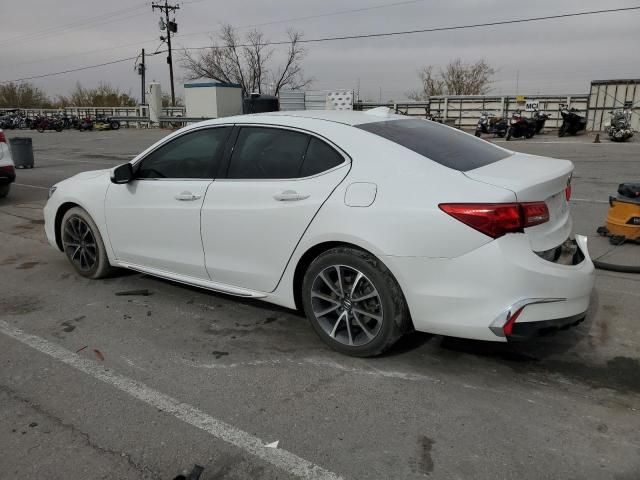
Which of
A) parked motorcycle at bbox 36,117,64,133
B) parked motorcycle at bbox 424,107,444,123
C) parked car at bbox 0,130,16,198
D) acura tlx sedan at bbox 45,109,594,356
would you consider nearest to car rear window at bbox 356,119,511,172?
acura tlx sedan at bbox 45,109,594,356

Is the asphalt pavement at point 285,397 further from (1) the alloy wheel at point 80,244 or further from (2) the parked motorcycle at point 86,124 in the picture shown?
(2) the parked motorcycle at point 86,124

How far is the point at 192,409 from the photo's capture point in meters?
3.00

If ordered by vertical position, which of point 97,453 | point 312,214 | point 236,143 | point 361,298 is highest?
point 236,143

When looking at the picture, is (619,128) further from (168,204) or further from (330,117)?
(168,204)

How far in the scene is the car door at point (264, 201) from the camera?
139 inches

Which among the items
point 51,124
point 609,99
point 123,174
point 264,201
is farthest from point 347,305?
point 51,124

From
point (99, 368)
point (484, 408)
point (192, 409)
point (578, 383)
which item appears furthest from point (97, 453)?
point (578, 383)

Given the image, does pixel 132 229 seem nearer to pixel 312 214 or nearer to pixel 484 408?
pixel 312 214

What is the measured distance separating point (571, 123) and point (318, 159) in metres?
22.9

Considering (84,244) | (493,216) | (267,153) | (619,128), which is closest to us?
(493,216)

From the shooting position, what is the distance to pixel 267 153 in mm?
3850

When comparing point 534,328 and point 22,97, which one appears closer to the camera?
point 534,328

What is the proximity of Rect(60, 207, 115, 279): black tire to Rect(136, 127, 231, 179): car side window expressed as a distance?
0.87 metres

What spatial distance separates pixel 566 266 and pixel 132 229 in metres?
3.35
